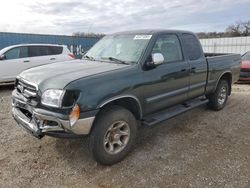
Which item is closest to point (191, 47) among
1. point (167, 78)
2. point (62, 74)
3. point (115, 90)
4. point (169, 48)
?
point (169, 48)

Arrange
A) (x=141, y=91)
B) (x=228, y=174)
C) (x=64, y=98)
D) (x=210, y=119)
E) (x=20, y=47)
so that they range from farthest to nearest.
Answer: (x=20, y=47) → (x=210, y=119) → (x=141, y=91) → (x=228, y=174) → (x=64, y=98)

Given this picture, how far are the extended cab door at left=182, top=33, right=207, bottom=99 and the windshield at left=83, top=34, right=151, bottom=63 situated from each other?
1.11 metres

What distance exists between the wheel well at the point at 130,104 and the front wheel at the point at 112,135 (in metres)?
0.09

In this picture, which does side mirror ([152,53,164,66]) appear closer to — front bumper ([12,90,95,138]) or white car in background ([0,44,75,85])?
front bumper ([12,90,95,138])

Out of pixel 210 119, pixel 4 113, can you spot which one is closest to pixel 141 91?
pixel 210 119

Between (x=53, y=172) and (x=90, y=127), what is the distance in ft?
2.80

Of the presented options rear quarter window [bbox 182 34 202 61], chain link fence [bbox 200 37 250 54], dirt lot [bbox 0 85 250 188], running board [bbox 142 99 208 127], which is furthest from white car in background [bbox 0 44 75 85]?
chain link fence [bbox 200 37 250 54]

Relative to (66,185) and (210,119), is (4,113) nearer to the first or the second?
(66,185)

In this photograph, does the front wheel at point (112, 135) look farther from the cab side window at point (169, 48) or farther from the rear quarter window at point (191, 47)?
the rear quarter window at point (191, 47)

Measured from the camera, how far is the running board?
379 centimetres

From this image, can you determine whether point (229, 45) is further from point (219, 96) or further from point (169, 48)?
point (169, 48)

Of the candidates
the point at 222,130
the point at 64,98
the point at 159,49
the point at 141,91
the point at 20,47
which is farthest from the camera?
the point at 20,47

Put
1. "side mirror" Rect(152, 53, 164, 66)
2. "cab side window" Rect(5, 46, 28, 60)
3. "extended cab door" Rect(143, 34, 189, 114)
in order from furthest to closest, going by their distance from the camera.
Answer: "cab side window" Rect(5, 46, 28, 60) → "extended cab door" Rect(143, 34, 189, 114) → "side mirror" Rect(152, 53, 164, 66)

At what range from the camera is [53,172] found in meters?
3.14
